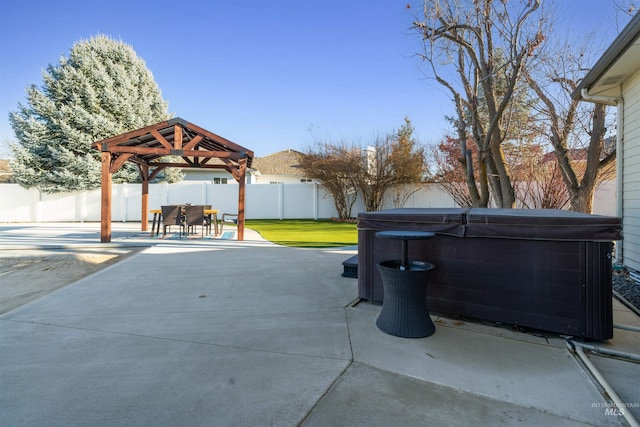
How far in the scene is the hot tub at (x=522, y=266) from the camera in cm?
235

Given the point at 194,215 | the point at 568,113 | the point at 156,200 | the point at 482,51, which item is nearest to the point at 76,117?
the point at 156,200

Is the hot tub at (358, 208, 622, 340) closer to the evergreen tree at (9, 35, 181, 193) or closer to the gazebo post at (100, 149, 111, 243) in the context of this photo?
the gazebo post at (100, 149, 111, 243)

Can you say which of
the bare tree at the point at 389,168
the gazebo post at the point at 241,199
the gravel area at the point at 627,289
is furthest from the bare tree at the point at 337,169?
the gravel area at the point at 627,289

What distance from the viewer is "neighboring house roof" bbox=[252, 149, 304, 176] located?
74.4 ft

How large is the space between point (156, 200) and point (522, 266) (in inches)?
602

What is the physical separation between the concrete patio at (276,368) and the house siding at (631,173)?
2371 millimetres

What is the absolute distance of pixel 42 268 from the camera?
17.7 ft

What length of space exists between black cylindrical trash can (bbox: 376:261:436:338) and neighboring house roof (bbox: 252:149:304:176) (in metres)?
19.5

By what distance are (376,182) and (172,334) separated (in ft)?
43.9

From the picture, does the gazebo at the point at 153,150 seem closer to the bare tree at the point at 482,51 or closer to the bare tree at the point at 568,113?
the bare tree at the point at 482,51

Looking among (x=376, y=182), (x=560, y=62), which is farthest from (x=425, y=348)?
(x=376, y=182)

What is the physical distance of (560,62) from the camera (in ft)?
25.4

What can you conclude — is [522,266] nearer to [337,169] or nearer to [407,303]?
[407,303]

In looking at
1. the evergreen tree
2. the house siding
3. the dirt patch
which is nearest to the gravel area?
the house siding
